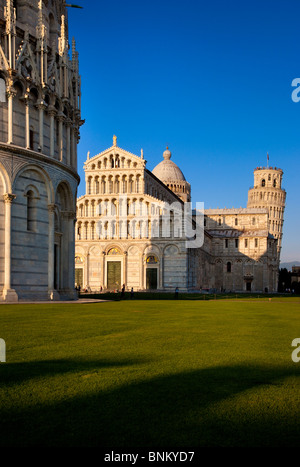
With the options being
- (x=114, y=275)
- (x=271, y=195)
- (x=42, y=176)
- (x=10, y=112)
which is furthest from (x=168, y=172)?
(x=10, y=112)

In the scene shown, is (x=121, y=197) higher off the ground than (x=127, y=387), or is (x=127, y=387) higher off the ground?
(x=121, y=197)

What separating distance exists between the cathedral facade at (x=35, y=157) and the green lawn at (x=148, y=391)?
1720cm

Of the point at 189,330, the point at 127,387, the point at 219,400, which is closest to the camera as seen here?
the point at 219,400

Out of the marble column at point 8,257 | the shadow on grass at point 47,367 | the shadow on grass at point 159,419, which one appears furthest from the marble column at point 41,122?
the shadow on grass at point 159,419

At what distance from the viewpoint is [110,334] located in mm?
13633

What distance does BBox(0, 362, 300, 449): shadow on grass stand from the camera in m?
5.21

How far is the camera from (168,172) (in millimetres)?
106875

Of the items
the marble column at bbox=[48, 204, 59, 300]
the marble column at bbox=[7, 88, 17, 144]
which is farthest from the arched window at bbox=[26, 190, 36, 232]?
the marble column at bbox=[7, 88, 17, 144]

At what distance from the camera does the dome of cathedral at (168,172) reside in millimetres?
106250

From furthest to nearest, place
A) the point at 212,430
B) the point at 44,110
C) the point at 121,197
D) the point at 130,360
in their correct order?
the point at 121,197 < the point at 44,110 < the point at 130,360 < the point at 212,430

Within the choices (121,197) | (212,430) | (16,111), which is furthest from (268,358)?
(121,197)

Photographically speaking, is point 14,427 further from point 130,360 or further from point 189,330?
point 189,330

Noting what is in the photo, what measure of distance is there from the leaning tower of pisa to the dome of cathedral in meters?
23.7
